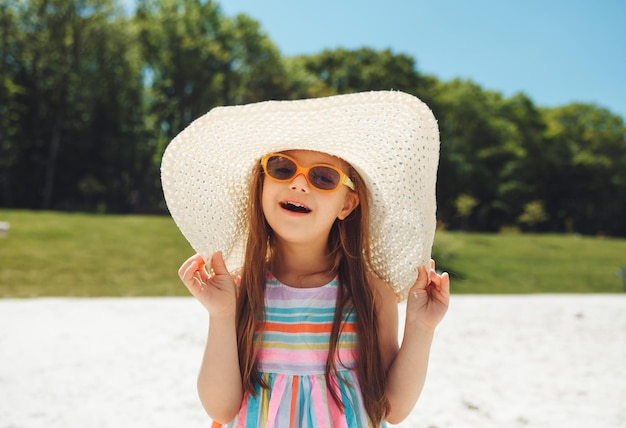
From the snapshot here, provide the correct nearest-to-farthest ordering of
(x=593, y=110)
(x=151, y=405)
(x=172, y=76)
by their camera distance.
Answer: (x=151, y=405)
(x=172, y=76)
(x=593, y=110)

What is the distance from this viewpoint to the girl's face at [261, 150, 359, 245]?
→ 178cm

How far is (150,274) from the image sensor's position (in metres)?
10.3

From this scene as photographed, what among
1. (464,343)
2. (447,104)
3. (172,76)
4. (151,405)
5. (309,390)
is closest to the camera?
(309,390)

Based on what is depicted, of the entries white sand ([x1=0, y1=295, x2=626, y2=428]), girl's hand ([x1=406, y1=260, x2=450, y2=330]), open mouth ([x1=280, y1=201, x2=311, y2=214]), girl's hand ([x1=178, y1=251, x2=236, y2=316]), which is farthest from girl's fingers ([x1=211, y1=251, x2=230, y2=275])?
white sand ([x1=0, y1=295, x2=626, y2=428])

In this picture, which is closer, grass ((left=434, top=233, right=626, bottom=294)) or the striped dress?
the striped dress

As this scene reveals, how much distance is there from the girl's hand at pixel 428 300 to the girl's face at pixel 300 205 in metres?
0.37

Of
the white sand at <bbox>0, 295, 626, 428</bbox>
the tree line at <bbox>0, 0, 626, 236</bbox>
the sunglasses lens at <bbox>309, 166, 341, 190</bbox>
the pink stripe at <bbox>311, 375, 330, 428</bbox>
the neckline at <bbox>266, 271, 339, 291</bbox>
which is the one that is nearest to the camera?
the pink stripe at <bbox>311, 375, 330, 428</bbox>

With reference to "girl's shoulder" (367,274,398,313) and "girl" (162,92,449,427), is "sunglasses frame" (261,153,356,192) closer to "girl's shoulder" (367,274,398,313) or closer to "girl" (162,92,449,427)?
"girl" (162,92,449,427)

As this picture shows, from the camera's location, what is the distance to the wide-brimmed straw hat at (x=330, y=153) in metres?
1.82

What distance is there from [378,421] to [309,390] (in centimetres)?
25

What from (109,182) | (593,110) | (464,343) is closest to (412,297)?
(464,343)

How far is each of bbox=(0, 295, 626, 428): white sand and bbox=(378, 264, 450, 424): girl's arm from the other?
1.77 m

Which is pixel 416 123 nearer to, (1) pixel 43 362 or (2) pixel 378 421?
(2) pixel 378 421

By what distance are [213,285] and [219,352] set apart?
21 cm
